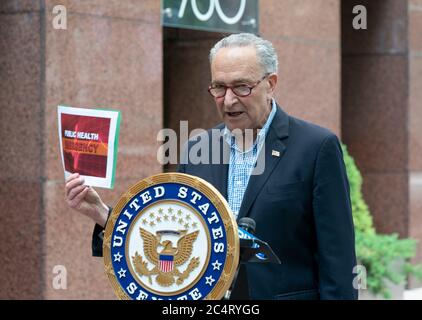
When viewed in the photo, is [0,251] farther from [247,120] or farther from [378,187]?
[378,187]

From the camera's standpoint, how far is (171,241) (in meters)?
3.43

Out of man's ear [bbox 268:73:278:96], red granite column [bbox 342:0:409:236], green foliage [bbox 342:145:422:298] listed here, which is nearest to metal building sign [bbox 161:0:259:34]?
green foliage [bbox 342:145:422:298]

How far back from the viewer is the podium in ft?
11.1

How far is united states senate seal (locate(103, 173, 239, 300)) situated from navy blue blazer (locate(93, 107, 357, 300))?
0.38 metres

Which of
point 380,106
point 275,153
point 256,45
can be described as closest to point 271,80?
point 256,45

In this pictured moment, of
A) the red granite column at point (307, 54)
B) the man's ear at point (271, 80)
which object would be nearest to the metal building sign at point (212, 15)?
the red granite column at point (307, 54)

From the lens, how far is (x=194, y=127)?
365 inches

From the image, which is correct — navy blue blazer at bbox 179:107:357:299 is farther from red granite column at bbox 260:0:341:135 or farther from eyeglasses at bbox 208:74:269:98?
red granite column at bbox 260:0:341:135

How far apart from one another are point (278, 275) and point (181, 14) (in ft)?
16.0

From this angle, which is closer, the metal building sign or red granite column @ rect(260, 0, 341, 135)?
the metal building sign

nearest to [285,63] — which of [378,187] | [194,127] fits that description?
[194,127]

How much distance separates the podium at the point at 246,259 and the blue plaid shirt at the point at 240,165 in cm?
39

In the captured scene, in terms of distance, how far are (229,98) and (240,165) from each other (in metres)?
0.39

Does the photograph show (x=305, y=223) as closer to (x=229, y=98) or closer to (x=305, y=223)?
(x=305, y=223)
